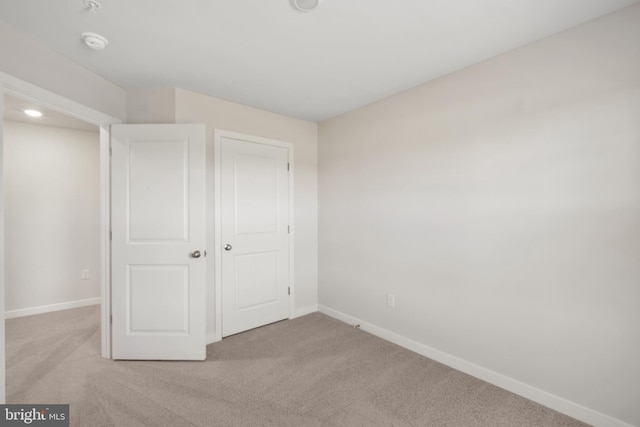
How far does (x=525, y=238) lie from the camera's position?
1.97 metres

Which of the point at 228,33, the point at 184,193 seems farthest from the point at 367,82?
the point at 184,193

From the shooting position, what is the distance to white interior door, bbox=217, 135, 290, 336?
2947mm

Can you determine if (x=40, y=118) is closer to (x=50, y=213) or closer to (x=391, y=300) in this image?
(x=50, y=213)

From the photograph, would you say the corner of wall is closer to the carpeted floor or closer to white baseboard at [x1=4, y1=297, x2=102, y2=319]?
the carpeted floor

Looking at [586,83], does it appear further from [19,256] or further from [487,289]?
[19,256]

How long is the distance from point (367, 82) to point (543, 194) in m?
1.63

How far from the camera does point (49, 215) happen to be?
12.0 ft

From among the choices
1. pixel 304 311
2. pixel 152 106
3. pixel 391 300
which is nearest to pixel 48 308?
pixel 152 106

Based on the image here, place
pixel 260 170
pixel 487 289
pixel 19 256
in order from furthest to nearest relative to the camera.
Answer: pixel 19 256 → pixel 260 170 → pixel 487 289

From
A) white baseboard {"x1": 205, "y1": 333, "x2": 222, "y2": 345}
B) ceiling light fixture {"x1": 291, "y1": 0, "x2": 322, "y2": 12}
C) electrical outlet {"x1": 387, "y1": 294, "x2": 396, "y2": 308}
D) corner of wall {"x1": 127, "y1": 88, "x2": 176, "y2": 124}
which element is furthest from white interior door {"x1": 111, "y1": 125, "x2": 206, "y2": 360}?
electrical outlet {"x1": 387, "y1": 294, "x2": 396, "y2": 308}

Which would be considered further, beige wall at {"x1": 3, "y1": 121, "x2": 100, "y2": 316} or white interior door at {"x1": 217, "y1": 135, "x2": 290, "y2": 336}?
beige wall at {"x1": 3, "y1": 121, "x2": 100, "y2": 316}

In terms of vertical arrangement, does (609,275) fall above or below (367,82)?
below

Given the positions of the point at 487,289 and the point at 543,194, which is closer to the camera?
the point at 543,194

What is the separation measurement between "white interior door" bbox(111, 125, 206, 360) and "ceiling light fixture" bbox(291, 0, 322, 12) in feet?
4.46
